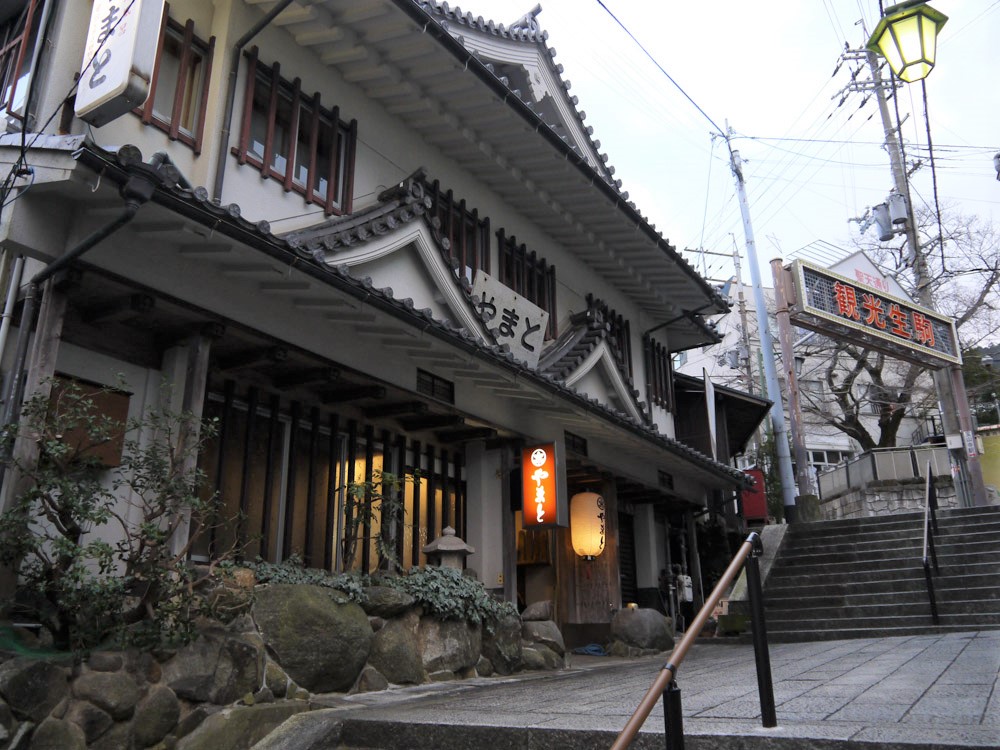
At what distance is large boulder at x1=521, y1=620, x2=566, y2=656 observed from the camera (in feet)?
36.3

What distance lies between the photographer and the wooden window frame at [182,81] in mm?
8523

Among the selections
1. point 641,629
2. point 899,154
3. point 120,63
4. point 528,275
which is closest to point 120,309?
point 120,63

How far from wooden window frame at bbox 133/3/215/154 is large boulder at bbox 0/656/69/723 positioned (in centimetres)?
564

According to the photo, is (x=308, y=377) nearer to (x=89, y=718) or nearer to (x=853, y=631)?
(x=89, y=718)

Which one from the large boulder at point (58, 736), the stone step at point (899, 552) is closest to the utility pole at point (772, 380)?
the stone step at point (899, 552)

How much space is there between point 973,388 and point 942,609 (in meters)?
23.5

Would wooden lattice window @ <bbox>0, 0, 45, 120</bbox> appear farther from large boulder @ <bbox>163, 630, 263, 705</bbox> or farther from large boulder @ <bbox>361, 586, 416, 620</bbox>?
large boulder @ <bbox>361, 586, 416, 620</bbox>

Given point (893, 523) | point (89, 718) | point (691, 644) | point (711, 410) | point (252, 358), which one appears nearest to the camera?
point (691, 644)

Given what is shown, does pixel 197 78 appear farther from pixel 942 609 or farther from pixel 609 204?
pixel 942 609

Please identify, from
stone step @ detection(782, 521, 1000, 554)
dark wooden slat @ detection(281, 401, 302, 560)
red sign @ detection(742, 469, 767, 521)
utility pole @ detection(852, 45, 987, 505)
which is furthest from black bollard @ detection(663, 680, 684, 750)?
red sign @ detection(742, 469, 767, 521)

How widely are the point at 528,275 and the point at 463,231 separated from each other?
2.36 metres

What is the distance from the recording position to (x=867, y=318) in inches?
770

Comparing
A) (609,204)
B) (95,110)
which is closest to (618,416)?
(609,204)

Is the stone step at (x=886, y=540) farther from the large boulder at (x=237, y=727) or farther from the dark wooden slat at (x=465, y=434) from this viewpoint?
the large boulder at (x=237, y=727)
